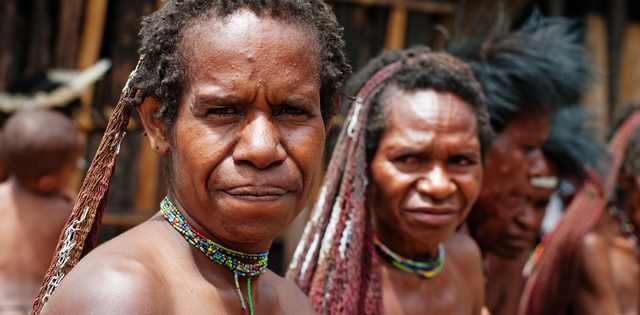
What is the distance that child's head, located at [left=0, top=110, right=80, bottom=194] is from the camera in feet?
11.8

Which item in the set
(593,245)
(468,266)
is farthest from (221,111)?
(593,245)

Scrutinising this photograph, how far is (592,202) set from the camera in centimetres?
416

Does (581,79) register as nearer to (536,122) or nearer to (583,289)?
(536,122)

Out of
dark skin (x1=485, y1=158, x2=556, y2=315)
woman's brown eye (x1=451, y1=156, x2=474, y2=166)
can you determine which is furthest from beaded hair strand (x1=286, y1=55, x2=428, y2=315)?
dark skin (x1=485, y1=158, x2=556, y2=315)

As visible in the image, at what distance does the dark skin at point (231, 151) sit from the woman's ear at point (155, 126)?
0.03 meters

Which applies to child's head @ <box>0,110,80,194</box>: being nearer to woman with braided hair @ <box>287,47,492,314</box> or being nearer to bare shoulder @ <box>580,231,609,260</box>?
woman with braided hair @ <box>287,47,492,314</box>

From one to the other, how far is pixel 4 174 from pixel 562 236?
418 centimetres

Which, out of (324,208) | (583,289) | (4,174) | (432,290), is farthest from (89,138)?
(583,289)

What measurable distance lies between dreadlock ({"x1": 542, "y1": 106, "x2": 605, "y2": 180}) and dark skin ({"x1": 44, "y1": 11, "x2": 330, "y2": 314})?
302 cm

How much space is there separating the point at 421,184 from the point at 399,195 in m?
0.10

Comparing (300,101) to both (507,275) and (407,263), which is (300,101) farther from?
(507,275)

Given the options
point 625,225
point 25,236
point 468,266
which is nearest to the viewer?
point 468,266

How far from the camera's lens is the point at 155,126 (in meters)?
1.57

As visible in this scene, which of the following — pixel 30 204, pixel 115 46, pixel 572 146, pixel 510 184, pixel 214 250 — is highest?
pixel 115 46
